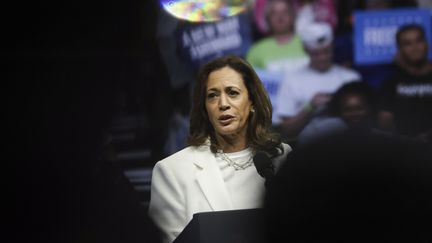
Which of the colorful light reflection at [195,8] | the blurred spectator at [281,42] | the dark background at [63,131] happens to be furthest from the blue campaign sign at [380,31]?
the dark background at [63,131]

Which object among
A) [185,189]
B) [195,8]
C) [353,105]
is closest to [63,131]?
[185,189]

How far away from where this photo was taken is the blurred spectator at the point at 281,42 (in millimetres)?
3377

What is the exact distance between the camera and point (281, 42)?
140 inches

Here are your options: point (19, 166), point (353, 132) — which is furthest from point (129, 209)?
point (353, 132)

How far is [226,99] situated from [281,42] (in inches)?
85.3

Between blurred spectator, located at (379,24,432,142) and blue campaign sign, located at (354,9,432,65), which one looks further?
blue campaign sign, located at (354,9,432,65)

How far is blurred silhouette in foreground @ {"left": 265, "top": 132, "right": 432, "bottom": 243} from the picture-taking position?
48 cm

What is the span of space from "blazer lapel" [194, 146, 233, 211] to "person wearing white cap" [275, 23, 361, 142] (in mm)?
1595

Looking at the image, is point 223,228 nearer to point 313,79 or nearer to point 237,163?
point 237,163

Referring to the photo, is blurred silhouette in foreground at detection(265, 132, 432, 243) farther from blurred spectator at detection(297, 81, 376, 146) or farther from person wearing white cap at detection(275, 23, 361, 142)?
person wearing white cap at detection(275, 23, 361, 142)

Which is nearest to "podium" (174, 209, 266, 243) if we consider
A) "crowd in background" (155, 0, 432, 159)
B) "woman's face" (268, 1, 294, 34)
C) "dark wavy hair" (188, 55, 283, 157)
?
"dark wavy hair" (188, 55, 283, 157)

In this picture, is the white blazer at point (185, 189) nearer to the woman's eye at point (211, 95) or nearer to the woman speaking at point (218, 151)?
the woman speaking at point (218, 151)

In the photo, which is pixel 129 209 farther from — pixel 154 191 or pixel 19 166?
pixel 154 191

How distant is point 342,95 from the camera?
3.25 m
